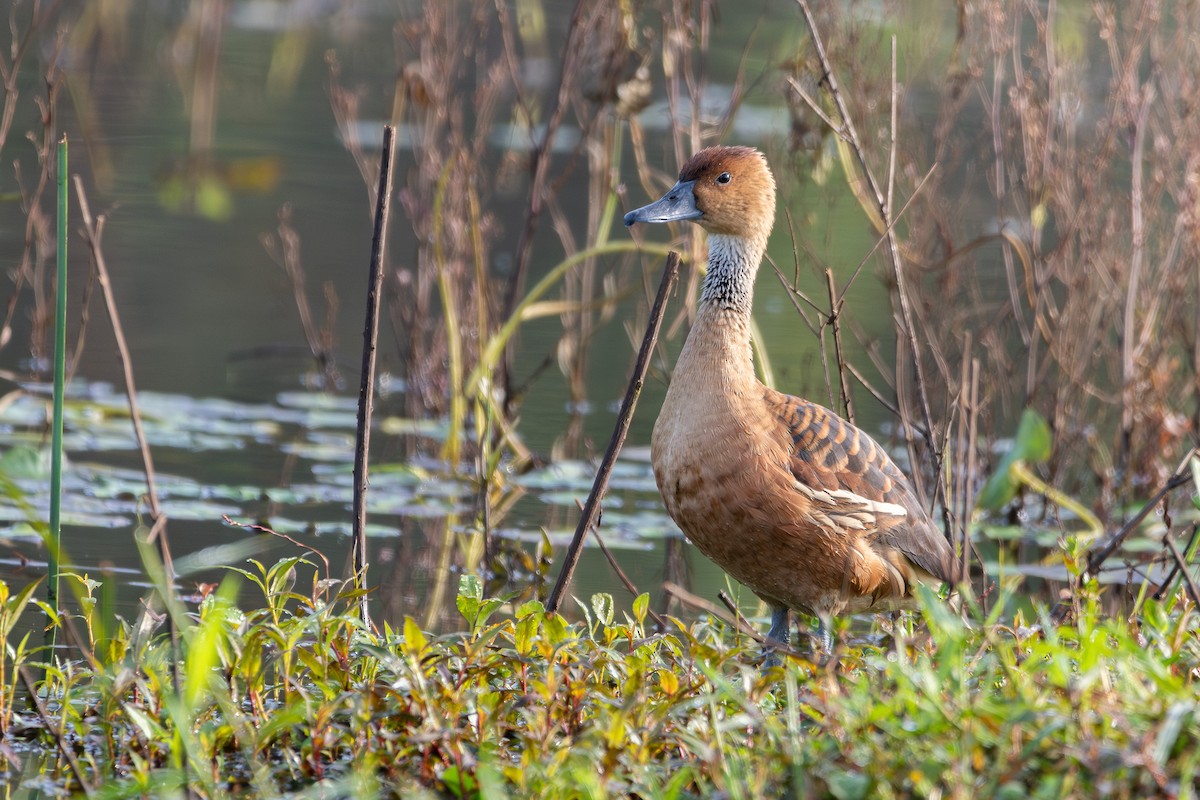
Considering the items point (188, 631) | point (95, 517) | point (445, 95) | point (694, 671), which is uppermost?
point (445, 95)

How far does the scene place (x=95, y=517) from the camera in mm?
5875

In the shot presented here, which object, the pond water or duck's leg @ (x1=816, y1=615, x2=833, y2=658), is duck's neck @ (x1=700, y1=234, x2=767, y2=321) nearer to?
duck's leg @ (x1=816, y1=615, x2=833, y2=658)

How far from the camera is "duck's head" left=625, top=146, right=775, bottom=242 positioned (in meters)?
4.89

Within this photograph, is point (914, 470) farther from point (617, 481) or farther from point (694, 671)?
point (617, 481)

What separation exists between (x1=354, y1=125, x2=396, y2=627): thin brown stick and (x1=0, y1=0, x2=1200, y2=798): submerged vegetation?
10.1 inches

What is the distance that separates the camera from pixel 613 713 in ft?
10.7

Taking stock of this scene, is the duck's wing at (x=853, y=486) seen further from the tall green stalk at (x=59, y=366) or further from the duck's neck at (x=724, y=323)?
the tall green stalk at (x=59, y=366)

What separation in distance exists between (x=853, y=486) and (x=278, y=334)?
5.19 metres

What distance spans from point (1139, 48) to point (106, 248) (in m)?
6.54

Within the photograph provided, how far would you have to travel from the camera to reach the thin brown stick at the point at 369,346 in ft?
12.7

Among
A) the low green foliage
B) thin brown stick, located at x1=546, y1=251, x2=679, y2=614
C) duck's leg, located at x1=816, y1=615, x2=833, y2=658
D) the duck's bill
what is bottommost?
duck's leg, located at x1=816, y1=615, x2=833, y2=658

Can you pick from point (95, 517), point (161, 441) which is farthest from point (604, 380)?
point (95, 517)

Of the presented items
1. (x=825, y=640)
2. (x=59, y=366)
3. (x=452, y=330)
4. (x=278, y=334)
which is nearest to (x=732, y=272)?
(x=825, y=640)

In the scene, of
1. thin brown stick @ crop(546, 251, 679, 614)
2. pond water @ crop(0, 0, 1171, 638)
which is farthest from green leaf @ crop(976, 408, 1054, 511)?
thin brown stick @ crop(546, 251, 679, 614)
